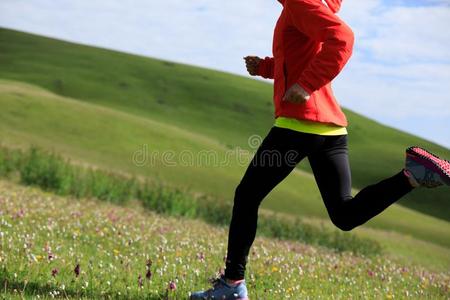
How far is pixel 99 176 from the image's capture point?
2338cm

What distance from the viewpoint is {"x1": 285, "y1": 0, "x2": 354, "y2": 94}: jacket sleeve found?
5805 millimetres

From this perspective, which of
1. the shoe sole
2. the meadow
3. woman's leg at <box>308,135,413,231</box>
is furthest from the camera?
the meadow

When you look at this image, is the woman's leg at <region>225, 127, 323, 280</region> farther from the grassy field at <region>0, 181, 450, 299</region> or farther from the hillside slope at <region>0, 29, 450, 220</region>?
the hillside slope at <region>0, 29, 450, 220</region>

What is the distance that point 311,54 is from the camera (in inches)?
246

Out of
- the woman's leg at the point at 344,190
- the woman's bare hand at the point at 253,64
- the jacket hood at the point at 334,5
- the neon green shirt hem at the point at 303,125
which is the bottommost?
the woman's leg at the point at 344,190

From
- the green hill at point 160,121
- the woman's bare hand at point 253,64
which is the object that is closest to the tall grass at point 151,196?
the green hill at point 160,121

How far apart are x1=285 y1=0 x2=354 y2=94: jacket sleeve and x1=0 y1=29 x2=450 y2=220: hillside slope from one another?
69004 mm

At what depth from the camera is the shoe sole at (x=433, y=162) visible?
5.91 m

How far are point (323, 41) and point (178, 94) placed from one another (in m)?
97.3

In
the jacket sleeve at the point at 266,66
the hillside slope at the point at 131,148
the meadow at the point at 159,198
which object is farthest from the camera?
the hillside slope at the point at 131,148

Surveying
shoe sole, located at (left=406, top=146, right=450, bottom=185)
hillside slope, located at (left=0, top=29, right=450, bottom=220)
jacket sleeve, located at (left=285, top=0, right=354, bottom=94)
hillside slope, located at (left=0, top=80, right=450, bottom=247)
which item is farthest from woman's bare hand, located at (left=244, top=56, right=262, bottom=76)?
hillside slope, located at (left=0, top=29, right=450, bottom=220)

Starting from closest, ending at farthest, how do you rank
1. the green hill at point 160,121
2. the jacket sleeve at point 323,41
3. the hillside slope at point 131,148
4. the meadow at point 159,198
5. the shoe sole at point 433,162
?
the jacket sleeve at point 323,41 → the shoe sole at point 433,162 → the meadow at point 159,198 → the hillside slope at point 131,148 → the green hill at point 160,121

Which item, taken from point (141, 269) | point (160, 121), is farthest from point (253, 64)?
point (160, 121)

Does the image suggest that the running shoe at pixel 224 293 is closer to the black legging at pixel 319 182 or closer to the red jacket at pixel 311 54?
the black legging at pixel 319 182
